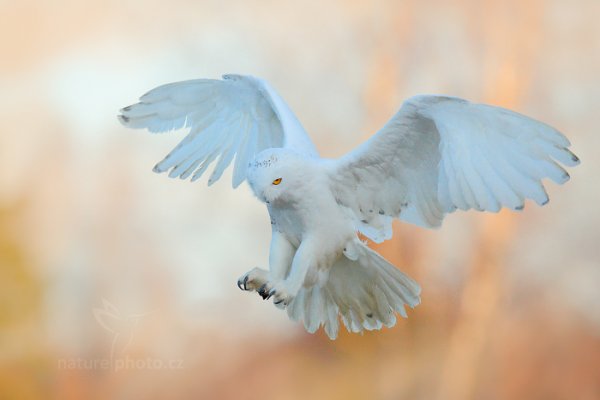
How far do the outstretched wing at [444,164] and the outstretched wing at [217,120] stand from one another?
0.23m

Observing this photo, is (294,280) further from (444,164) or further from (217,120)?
(217,120)

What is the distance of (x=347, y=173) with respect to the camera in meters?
2.88

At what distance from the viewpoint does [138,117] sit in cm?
302

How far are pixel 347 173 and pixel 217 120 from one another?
60 cm

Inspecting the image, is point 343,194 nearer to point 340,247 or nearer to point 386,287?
point 340,247

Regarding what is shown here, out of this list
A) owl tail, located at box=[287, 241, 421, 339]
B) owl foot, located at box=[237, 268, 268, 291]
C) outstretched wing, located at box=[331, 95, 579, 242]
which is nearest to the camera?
outstretched wing, located at box=[331, 95, 579, 242]

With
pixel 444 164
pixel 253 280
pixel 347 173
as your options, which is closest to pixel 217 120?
pixel 347 173

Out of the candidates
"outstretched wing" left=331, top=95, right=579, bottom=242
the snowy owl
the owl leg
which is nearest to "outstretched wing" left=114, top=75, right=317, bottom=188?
the snowy owl

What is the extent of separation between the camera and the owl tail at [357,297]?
2.99 meters

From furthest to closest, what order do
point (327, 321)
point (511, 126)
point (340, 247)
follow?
point (327, 321), point (340, 247), point (511, 126)

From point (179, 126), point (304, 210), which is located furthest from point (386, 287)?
point (179, 126)

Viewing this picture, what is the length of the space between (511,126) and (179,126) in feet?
3.71

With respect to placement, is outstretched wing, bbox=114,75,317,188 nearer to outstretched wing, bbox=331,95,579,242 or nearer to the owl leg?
outstretched wing, bbox=331,95,579,242

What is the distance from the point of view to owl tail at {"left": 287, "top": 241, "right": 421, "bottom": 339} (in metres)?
2.99
